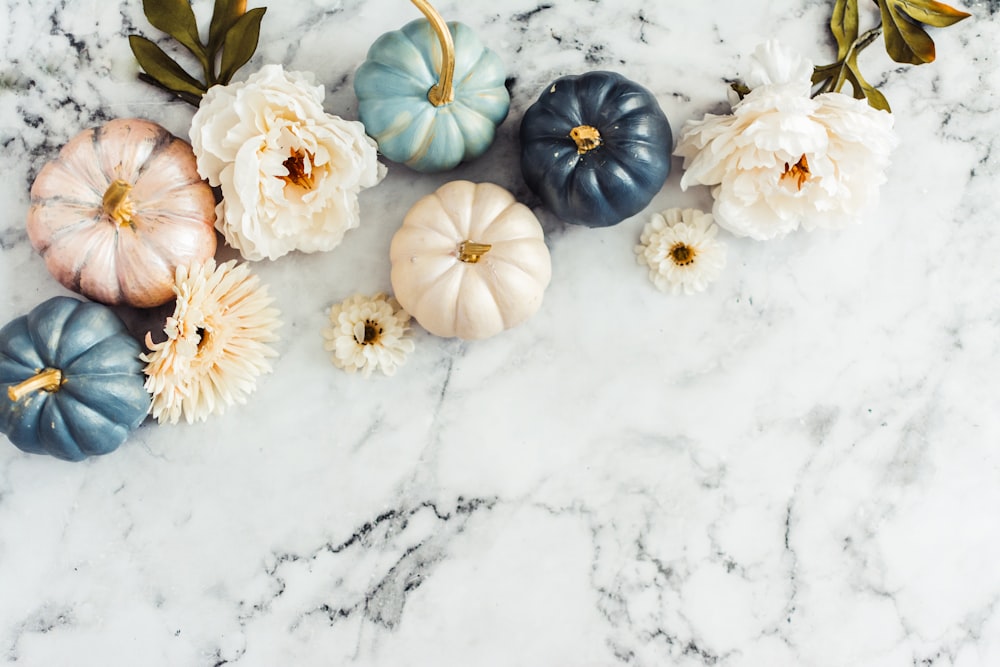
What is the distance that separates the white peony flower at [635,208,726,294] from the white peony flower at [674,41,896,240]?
0.03 meters

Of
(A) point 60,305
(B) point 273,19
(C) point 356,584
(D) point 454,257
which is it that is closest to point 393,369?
(D) point 454,257

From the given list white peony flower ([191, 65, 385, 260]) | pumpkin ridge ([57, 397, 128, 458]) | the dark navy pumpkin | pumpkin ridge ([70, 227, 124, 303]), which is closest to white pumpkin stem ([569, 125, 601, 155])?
the dark navy pumpkin

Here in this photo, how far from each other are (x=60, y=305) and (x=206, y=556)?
413 mm

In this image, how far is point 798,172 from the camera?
3.46 feet

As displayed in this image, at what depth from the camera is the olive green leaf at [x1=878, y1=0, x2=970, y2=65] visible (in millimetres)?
1119

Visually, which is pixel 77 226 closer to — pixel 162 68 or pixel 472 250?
pixel 162 68

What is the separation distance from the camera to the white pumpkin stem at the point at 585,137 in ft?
3.19

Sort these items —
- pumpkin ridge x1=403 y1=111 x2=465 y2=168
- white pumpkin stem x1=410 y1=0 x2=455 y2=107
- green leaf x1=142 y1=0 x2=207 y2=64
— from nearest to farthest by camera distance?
1. white pumpkin stem x1=410 y1=0 x2=455 y2=107
2. pumpkin ridge x1=403 y1=111 x2=465 y2=168
3. green leaf x1=142 y1=0 x2=207 y2=64

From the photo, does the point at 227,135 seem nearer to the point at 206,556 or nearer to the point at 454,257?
the point at 454,257

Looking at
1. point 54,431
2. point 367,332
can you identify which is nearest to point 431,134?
point 367,332

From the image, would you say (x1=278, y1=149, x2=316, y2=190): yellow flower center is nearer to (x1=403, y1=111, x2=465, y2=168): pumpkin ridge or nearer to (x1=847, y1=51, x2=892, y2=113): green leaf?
(x1=403, y1=111, x2=465, y2=168): pumpkin ridge

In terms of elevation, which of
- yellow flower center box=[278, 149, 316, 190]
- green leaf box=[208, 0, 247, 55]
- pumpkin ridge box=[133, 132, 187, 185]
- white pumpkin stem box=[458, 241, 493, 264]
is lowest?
white pumpkin stem box=[458, 241, 493, 264]

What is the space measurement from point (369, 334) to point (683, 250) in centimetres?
47

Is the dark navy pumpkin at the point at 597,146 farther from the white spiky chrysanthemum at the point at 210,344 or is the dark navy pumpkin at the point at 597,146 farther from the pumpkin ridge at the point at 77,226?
the pumpkin ridge at the point at 77,226
